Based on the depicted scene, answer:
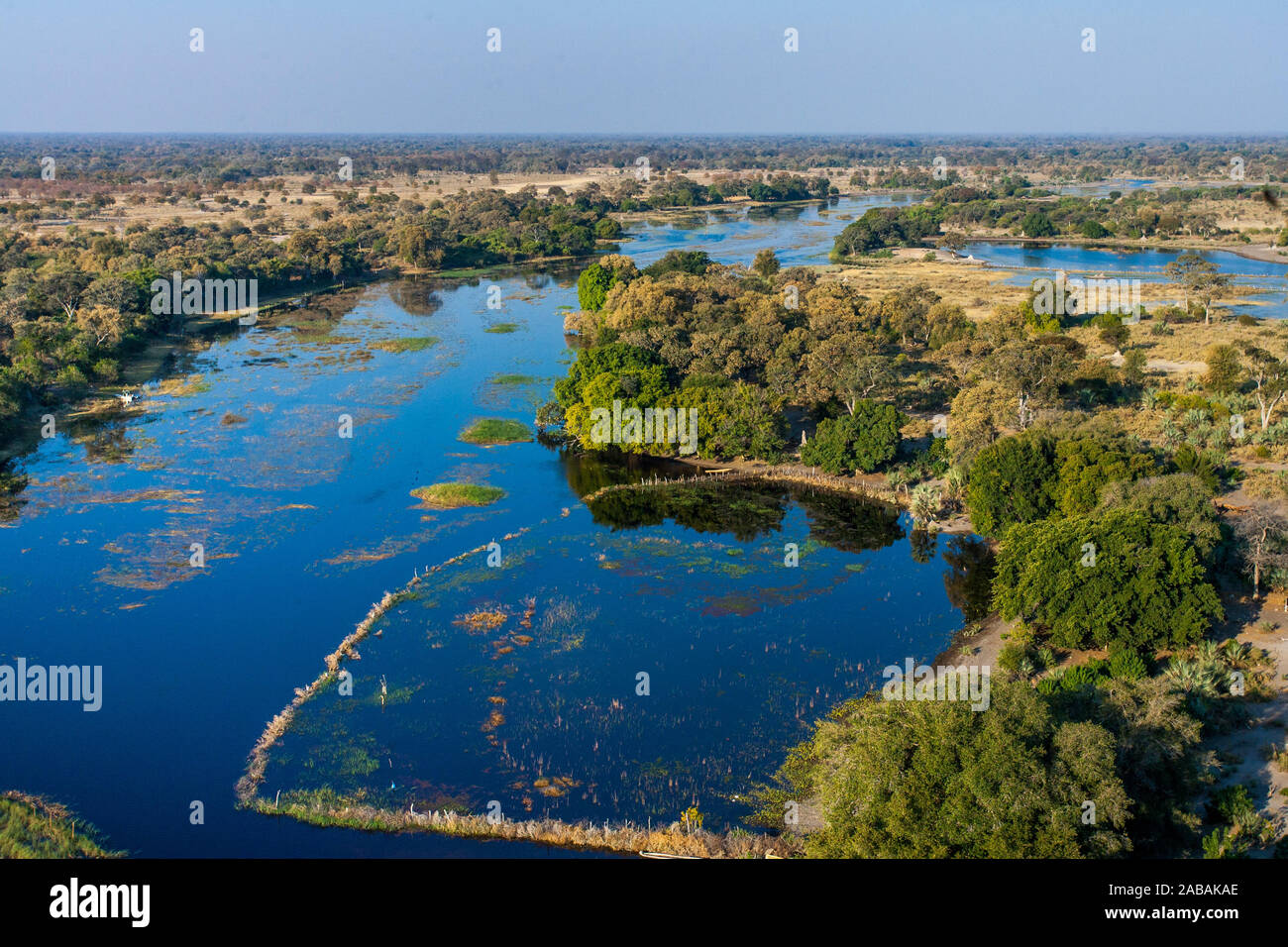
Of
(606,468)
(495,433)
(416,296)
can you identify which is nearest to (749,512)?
(606,468)

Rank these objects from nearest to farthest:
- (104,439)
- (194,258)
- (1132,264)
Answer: (104,439) → (194,258) → (1132,264)

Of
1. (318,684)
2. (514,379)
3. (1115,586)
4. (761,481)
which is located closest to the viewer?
(1115,586)

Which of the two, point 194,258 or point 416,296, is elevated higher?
point 194,258

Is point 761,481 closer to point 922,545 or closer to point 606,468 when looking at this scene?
point 606,468

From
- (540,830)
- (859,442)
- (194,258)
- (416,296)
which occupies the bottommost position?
(540,830)

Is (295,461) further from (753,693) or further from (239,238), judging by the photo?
(239,238)

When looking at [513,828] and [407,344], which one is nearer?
[513,828]

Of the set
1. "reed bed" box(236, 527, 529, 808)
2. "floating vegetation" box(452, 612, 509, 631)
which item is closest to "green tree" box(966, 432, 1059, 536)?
"floating vegetation" box(452, 612, 509, 631)

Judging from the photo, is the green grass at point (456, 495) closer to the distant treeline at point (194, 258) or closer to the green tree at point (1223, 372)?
the distant treeline at point (194, 258)
